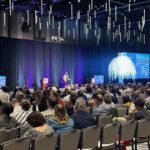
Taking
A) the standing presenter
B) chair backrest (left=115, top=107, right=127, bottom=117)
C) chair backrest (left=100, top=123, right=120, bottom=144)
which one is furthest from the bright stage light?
chair backrest (left=100, top=123, right=120, bottom=144)

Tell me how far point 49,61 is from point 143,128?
1749 cm

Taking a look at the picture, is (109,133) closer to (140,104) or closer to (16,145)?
(140,104)

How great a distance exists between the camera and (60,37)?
23.9 meters

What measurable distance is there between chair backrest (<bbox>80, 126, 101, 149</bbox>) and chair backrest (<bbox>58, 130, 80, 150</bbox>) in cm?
14

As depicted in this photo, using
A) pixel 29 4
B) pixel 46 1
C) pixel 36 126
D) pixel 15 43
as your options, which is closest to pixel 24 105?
pixel 36 126

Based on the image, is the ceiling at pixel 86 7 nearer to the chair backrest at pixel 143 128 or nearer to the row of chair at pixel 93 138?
the chair backrest at pixel 143 128

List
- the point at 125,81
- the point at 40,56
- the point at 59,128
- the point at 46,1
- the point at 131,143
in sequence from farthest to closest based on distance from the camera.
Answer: the point at 125,81 → the point at 40,56 → the point at 46,1 → the point at 131,143 → the point at 59,128

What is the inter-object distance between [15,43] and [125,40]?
10780mm

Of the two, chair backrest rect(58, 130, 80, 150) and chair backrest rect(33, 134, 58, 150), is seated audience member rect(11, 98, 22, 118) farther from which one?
chair backrest rect(33, 134, 58, 150)

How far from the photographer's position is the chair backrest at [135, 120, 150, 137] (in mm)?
6024

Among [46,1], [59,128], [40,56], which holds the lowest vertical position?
[59,128]

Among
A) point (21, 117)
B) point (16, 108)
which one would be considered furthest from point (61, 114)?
point (16, 108)

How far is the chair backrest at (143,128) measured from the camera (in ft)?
19.8

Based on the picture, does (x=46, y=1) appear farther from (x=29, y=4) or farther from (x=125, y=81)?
(x=125, y=81)
